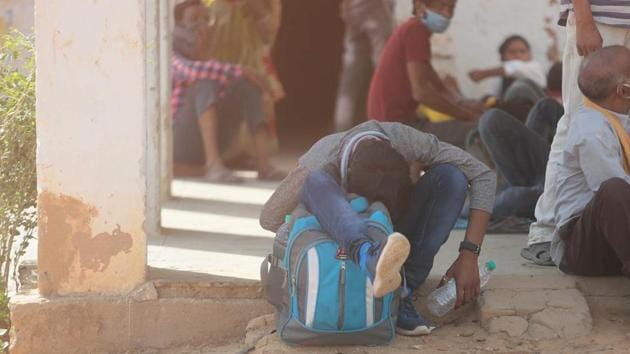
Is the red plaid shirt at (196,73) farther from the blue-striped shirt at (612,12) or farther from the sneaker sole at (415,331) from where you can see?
the sneaker sole at (415,331)

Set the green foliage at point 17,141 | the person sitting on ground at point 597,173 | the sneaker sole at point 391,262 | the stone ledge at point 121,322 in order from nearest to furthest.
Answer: the sneaker sole at point 391,262, the person sitting on ground at point 597,173, the stone ledge at point 121,322, the green foliage at point 17,141

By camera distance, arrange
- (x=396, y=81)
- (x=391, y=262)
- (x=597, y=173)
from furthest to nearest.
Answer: (x=396, y=81) → (x=597, y=173) → (x=391, y=262)

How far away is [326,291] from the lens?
4480 mm

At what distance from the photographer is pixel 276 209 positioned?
4816 mm

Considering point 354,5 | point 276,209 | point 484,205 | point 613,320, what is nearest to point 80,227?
point 276,209

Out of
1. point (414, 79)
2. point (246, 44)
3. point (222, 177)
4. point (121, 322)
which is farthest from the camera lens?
point (246, 44)

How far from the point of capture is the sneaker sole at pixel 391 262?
4.12 m

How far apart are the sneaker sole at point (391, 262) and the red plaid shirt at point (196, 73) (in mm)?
4272

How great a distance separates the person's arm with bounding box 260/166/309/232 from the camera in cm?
476

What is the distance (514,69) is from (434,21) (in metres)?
2.06

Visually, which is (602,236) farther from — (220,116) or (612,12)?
(220,116)

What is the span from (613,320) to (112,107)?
2.14 meters

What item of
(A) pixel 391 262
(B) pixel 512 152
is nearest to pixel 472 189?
(A) pixel 391 262

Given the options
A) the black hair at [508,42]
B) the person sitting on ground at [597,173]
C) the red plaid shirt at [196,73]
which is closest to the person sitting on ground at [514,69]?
the black hair at [508,42]
